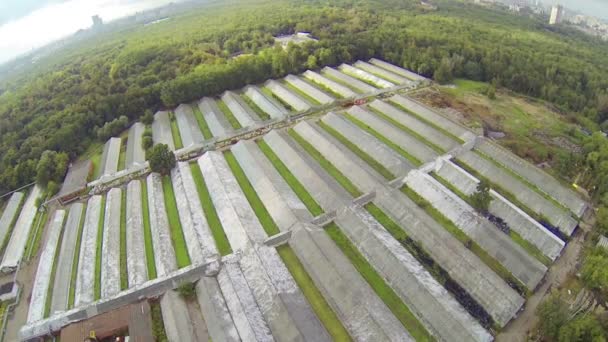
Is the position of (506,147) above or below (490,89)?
below

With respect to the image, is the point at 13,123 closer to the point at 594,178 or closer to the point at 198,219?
the point at 198,219

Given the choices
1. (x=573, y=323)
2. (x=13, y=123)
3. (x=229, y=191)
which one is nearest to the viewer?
(x=573, y=323)

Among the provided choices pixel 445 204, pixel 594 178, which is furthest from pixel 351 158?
pixel 594 178

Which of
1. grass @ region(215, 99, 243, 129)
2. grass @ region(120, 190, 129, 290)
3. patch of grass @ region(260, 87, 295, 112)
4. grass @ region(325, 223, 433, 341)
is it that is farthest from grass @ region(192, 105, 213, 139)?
grass @ region(325, 223, 433, 341)

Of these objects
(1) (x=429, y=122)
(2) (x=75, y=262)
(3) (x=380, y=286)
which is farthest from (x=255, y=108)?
(3) (x=380, y=286)

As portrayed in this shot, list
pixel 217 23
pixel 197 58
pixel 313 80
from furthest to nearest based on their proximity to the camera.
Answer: pixel 217 23 < pixel 197 58 < pixel 313 80
